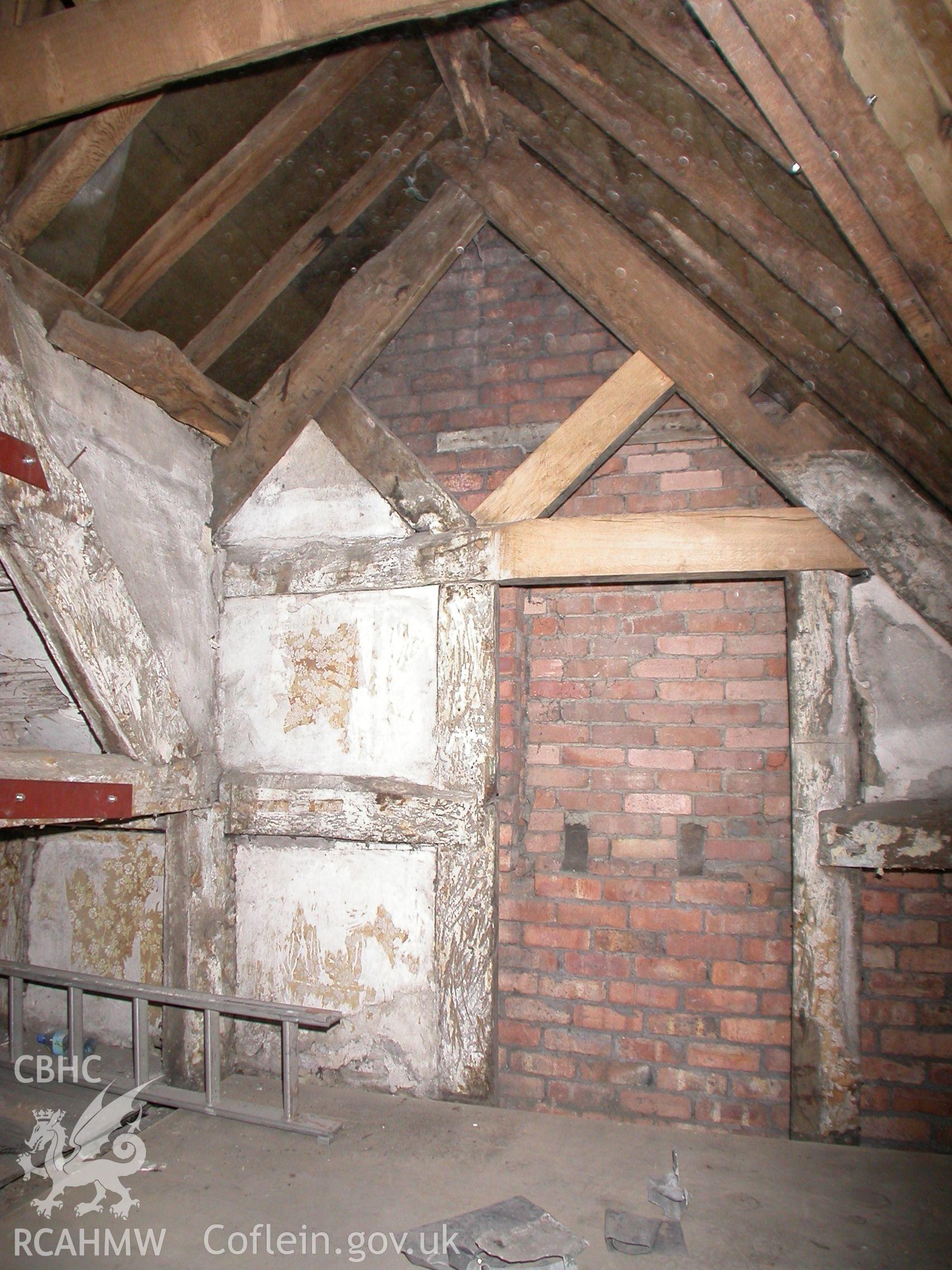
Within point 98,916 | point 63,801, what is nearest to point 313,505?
point 63,801

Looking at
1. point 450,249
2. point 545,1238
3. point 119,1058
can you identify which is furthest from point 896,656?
point 119,1058

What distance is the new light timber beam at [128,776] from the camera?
6.91ft

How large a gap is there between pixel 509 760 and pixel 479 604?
0.60 metres

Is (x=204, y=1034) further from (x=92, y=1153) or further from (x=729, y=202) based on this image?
(x=729, y=202)

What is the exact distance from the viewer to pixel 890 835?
228 cm

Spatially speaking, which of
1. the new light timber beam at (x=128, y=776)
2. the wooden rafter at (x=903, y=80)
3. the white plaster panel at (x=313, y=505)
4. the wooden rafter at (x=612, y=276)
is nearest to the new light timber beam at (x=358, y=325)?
the white plaster panel at (x=313, y=505)

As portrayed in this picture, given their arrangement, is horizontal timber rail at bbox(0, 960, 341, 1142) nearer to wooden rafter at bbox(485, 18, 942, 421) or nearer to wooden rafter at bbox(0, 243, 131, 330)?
wooden rafter at bbox(0, 243, 131, 330)

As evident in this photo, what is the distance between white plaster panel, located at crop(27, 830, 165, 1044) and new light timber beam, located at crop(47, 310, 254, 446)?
5.40 ft

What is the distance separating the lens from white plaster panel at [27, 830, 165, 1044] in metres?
2.94

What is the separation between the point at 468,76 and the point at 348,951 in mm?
3062

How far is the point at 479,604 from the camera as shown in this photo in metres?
2.69

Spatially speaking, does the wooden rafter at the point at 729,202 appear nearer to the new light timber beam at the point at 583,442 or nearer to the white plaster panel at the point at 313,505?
the new light timber beam at the point at 583,442

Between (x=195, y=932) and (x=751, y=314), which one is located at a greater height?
(x=751, y=314)

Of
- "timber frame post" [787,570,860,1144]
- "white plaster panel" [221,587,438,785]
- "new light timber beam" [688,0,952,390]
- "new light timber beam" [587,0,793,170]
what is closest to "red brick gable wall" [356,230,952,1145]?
"timber frame post" [787,570,860,1144]
